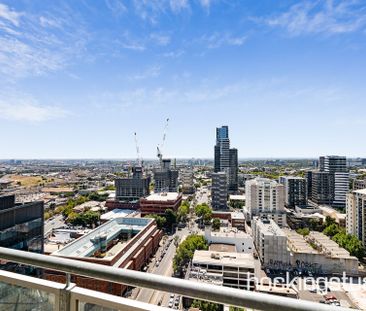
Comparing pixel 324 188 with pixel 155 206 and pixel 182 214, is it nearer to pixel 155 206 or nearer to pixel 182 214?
pixel 182 214

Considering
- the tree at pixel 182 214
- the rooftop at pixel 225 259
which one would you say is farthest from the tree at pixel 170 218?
the rooftop at pixel 225 259

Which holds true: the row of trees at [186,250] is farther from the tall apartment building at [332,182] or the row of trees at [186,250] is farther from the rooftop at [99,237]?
the tall apartment building at [332,182]

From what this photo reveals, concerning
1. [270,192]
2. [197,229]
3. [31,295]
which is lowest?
[197,229]

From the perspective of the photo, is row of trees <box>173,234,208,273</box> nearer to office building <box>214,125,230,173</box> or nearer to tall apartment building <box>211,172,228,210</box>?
tall apartment building <box>211,172,228,210</box>

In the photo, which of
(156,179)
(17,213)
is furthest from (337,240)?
(156,179)

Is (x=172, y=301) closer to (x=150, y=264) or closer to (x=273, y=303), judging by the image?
(x=150, y=264)

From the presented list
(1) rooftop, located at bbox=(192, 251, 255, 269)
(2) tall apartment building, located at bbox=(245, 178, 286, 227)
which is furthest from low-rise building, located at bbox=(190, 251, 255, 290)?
(2) tall apartment building, located at bbox=(245, 178, 286, 227)

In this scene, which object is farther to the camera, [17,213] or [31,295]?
[17,213]
